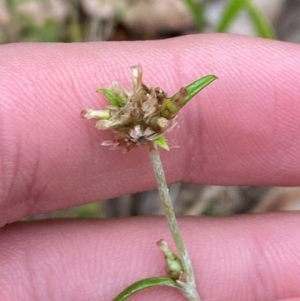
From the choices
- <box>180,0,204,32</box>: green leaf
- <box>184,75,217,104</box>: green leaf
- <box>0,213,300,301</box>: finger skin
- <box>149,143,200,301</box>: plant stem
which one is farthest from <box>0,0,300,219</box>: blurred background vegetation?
<box>184,75,217,104</box>: green leaf

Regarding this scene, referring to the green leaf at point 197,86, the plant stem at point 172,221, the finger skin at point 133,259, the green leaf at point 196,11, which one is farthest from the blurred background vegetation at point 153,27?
the green leaf at point 197,86

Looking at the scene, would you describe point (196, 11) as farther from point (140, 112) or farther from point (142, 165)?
point (140, 112)

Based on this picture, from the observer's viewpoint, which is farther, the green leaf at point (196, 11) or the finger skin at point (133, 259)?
the green leaf at point (196, 11)

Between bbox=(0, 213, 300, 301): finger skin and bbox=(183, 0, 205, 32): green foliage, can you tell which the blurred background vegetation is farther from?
bbox=(0, 213, 300, 301): finger skin

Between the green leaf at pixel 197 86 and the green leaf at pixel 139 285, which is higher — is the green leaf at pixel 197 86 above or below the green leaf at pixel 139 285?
above

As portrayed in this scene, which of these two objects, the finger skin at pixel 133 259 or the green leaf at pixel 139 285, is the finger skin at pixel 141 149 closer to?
the finger skin at pixel 133 259

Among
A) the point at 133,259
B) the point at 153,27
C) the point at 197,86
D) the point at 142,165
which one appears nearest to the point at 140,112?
the point at 197,86
